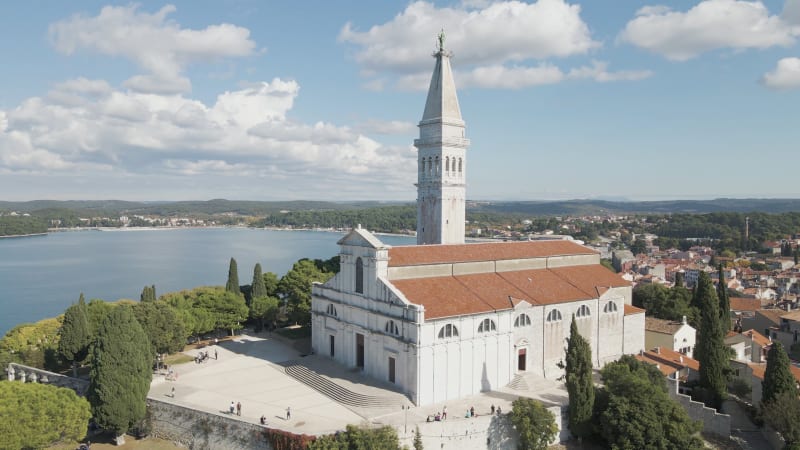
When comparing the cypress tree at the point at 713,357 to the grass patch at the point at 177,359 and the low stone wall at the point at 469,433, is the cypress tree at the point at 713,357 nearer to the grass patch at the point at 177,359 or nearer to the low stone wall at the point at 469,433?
the low stone wall at the point at 469,433

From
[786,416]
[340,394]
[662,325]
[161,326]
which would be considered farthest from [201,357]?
[786,416]

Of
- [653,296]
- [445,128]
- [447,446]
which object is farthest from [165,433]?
[653,296]

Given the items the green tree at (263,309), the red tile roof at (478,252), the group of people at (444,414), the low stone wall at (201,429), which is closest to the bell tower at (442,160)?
the red tile roof at (478,252)

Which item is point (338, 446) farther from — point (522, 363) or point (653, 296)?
point (653, 296)

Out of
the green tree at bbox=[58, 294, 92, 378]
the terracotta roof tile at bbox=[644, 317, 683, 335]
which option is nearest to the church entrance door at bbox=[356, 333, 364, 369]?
the green tree at bbox=[58, 294, 92, 378]

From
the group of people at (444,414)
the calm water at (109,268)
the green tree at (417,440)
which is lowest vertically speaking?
the calm water at (109,268)

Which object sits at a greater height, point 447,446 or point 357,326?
point 357,326

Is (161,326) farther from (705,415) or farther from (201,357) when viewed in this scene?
(705,415)
